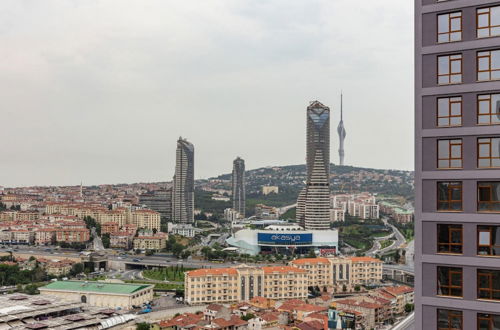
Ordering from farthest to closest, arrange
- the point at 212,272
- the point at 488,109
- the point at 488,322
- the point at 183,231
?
the point at 183,231, the point at 212,272, the point at 488,109, the point at 488,322

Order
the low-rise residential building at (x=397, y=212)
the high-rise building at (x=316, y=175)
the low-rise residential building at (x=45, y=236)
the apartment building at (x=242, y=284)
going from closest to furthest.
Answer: the apartment building at (x=242, y=284)
the low-rise residential building at (x=45, y=236)
the high-rise building at (x=316, y=175)
the low-rise residential building at (x=397, y=212)

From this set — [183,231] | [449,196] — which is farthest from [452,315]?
[183,231]

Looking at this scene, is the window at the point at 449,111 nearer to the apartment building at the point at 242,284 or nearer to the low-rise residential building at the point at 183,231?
the apartment building at the point at 242,284

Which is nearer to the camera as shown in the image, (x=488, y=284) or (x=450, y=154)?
(x=488, y=284)

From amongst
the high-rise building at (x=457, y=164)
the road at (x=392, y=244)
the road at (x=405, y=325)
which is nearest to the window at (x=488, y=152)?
the high-rise building at (x=457, y=164)

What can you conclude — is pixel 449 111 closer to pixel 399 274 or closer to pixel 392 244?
pixel 399 274

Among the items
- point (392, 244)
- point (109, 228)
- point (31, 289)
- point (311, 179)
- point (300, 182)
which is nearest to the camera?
point (31, 289)

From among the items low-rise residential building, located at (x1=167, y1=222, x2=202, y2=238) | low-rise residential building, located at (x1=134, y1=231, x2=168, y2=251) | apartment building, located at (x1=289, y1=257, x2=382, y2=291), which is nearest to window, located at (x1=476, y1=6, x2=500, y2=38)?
apartment building, located at (x1=289, y1=257, x2=382, y2=291)
